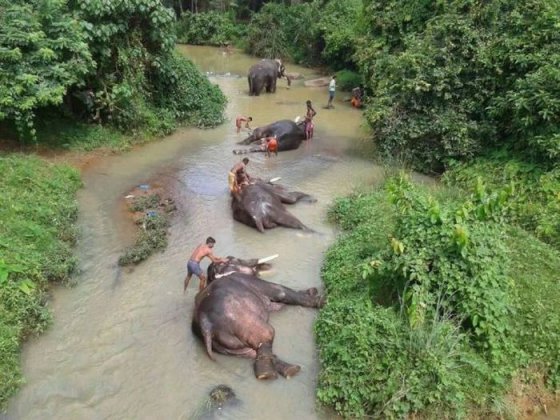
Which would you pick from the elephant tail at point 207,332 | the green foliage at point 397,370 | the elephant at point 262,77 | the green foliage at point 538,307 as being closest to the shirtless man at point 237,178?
the elephant tail at point 207,332

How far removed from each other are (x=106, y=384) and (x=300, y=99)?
16.2m

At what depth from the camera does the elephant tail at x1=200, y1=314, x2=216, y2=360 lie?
6932mm

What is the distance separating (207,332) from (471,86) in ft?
29.0

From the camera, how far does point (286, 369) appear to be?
22.2 ft

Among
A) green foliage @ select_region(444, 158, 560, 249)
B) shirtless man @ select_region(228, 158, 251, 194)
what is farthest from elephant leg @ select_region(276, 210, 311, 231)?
green foliage @ select_region(444, 158, 560, 249)

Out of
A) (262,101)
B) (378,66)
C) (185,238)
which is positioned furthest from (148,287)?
(262,101)

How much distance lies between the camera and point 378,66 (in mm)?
14844

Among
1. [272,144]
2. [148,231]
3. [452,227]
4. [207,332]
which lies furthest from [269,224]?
[452,227]

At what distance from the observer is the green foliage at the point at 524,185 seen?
29.7ft

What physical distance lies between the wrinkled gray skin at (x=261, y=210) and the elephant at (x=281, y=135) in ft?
12.8

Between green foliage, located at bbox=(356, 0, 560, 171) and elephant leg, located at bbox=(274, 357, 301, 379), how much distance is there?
6.77 meters

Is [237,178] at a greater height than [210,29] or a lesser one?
lesser

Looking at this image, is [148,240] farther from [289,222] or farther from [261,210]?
[289,222]

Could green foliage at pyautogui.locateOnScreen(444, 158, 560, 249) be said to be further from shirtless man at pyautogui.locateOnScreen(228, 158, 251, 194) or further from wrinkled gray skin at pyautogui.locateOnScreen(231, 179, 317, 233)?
shirtless man at pyautogui.locateOnScreen(228, 158, 251, 194)
